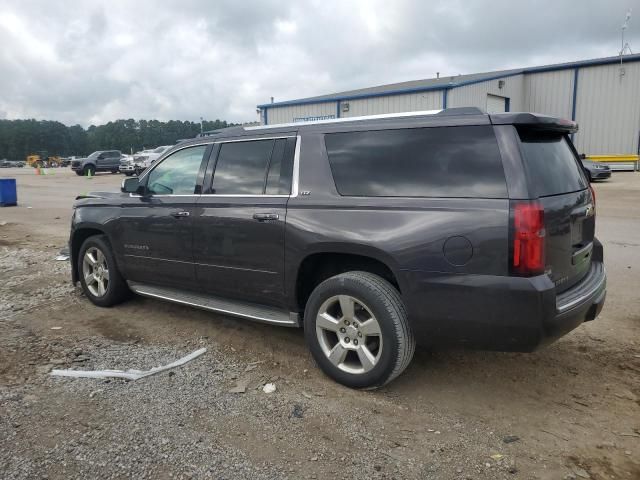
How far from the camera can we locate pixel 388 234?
3.35m

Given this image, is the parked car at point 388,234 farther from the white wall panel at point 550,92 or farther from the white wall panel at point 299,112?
the white wall panel at point 550,92

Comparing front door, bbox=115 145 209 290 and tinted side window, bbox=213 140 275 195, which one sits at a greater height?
tinted side window, bbox=213 140 275 195

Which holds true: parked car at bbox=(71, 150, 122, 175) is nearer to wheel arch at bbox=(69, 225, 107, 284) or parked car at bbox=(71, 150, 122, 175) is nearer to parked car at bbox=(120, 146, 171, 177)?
parked car at bbox=(120, 146, 171, 177)

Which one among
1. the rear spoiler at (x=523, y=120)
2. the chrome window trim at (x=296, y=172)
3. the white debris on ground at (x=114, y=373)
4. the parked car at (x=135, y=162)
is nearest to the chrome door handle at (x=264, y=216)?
the chrome window trim at (x=296, y=172)

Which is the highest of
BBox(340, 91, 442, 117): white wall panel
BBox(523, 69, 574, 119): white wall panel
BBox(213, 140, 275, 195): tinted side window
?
BBox(523, 69, 574, 119): white wall panel

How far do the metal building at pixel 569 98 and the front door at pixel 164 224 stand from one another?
2161 cm

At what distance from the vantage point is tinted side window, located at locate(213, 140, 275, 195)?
4.19 metres

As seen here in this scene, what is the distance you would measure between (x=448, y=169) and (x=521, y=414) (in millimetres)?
1584

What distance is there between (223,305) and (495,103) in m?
26.2

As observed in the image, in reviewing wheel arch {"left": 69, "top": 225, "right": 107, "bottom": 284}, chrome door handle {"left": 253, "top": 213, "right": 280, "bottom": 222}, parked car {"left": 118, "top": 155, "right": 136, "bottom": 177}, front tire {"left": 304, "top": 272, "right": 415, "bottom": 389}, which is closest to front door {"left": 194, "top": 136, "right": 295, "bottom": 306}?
chrome door handle {"left": 253, "top": 213, "right": 280, "bottom": 222}

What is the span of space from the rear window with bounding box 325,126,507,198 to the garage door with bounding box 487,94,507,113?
2482 cm

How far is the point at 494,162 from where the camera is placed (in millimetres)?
3090

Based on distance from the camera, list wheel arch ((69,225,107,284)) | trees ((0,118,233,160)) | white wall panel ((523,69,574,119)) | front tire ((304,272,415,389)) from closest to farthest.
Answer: front tire ((304,272,415,389)), wheel arch ((69,225,107,284)), white wall panel ((523,69,574,119)), trees ((0,118,233,160))

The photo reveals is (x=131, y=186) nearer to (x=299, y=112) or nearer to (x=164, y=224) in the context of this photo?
(x=164, y=224)
